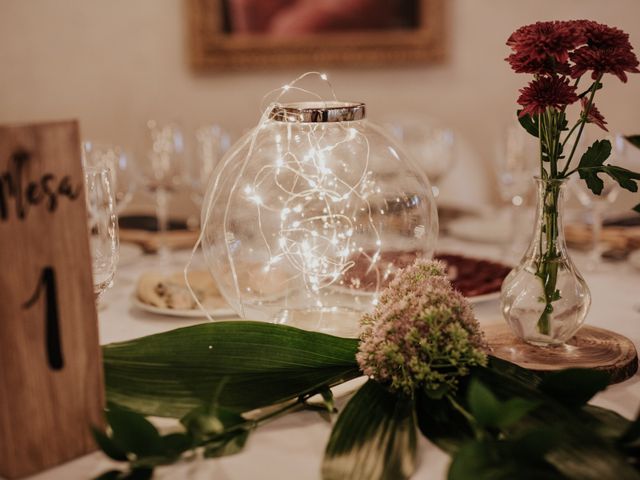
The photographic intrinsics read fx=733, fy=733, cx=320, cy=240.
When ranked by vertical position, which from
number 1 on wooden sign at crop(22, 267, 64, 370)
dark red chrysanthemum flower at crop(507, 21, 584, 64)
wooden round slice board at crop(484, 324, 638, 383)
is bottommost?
wooden round slice board at crop(484, 324, 638, 383)

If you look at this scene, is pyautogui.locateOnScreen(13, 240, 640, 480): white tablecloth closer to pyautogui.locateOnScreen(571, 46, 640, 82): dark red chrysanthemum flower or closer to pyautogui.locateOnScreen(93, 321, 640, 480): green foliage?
pyautogui.locateOnScreen(93, 321, 640, 480): green foliage

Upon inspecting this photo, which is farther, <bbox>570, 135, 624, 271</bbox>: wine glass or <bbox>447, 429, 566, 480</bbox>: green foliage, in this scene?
<bbox>570, 135, 624, 271</bbox>: wine glass

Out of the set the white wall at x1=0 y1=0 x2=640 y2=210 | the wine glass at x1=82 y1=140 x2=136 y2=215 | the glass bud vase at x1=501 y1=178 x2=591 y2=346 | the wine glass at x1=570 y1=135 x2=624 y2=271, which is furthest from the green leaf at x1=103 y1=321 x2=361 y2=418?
the white wall at x1=0 y1=0 x2=640 y2=210

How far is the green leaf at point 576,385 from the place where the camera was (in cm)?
67

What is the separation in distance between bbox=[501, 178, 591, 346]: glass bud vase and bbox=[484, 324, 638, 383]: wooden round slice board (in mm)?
20

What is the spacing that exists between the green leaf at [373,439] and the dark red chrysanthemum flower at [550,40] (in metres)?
0.38

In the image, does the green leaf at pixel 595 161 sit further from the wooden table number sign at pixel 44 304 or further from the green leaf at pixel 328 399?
the wooden table number sign at pixel 44 304

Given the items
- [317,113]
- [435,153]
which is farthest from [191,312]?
[435,153]

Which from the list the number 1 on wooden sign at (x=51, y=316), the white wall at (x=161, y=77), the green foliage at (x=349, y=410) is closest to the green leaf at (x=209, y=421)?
the green foliage at (x=349, y=410)

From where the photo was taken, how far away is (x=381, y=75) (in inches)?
107

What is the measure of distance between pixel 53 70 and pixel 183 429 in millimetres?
2373

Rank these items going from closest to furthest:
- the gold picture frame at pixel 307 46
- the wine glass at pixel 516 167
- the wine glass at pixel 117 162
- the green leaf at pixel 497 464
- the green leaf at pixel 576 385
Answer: the green leaf at pixel 497 464 < the green leaf at pixel 576 385 < the wine glass at pixel 117 162 < the wine glass at pixel 516 167 < the gold picture frame at pixel 307 46

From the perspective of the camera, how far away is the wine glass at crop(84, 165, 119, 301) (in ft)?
2.76

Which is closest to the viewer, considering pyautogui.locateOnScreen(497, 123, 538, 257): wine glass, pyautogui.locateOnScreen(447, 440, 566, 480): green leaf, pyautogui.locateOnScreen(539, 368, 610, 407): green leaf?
pyautogui.locateOnScreen(447, 440, 566, 480): green leaf
